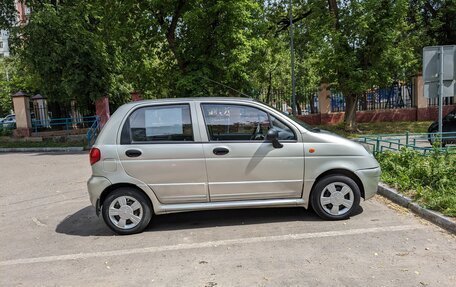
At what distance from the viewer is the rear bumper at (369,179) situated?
529 cm

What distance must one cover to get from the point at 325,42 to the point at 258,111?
12.0m

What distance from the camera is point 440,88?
7797 millimetres

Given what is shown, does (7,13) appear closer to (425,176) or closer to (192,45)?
(192,45)

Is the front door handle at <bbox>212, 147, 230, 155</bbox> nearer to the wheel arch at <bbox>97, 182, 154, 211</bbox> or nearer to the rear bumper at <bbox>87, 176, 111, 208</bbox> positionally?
the wheel arch at <bbox>97, 182, 154, 211</bbox>

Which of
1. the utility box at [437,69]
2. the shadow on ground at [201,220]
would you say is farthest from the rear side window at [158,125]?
the utility box at [437,69]

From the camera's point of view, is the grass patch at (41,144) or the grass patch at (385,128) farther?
the grass patch at (41,144)

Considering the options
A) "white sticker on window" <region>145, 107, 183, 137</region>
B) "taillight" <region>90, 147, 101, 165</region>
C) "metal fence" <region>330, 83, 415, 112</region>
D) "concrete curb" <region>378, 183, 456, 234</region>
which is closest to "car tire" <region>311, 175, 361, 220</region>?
"concrete curb" <region>378, 183, 456, 234</region>

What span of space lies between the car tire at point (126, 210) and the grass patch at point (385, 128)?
43.5ft

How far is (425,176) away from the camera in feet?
21.2

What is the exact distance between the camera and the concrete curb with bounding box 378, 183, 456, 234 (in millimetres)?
4812

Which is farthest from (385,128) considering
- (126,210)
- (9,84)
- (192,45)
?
(9,84)

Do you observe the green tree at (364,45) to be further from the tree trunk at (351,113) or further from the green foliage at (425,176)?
the green foliage at (425,176)

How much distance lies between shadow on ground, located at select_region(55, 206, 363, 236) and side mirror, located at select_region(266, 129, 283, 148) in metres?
1.16

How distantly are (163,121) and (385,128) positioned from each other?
1551cm
